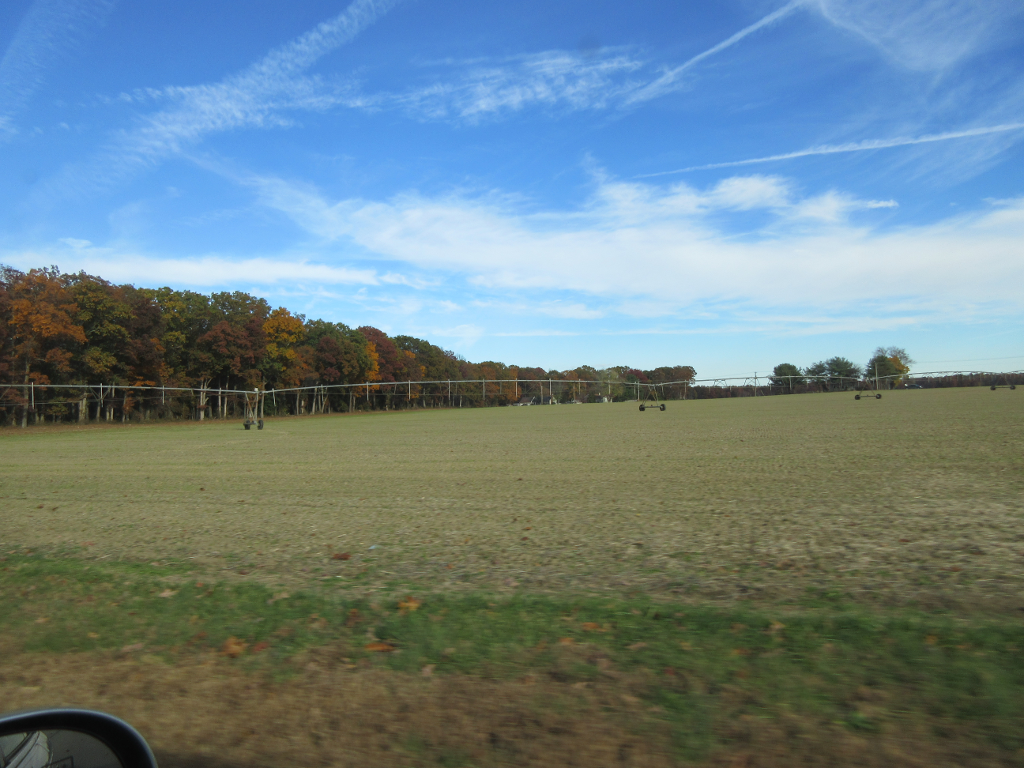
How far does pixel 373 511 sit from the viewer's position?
838 centimetres

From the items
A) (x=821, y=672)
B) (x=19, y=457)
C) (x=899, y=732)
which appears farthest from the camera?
(x=19, y=457)

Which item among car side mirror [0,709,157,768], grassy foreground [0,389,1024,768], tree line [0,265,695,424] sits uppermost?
tree line [0,265,695,424]

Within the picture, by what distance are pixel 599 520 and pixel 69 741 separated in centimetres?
585

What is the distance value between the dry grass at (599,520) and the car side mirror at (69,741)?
10.1 feet

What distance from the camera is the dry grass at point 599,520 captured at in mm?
4738

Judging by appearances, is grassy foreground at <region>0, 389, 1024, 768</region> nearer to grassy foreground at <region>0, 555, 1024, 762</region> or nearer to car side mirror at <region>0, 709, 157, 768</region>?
grassy foreground at <region>0, 555, 1024, 762</region>

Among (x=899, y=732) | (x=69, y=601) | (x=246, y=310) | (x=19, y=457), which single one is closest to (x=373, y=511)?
(x=69, y=601)

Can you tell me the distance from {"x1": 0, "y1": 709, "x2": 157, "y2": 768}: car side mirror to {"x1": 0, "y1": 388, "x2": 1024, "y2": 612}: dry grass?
3072mm

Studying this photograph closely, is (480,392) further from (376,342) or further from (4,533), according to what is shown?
(4,533)

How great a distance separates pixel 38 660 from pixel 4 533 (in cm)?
478

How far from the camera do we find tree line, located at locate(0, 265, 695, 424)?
43.7m

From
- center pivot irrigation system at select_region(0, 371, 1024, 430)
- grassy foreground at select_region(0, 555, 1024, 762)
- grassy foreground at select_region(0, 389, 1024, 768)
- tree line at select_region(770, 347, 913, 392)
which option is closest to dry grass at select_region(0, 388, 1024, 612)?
grassy foreground at select_region(0, 389, 1024, 768)

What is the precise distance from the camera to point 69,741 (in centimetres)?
173

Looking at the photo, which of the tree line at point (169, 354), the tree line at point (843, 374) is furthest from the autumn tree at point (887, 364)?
the tree line at point (169, 354)
